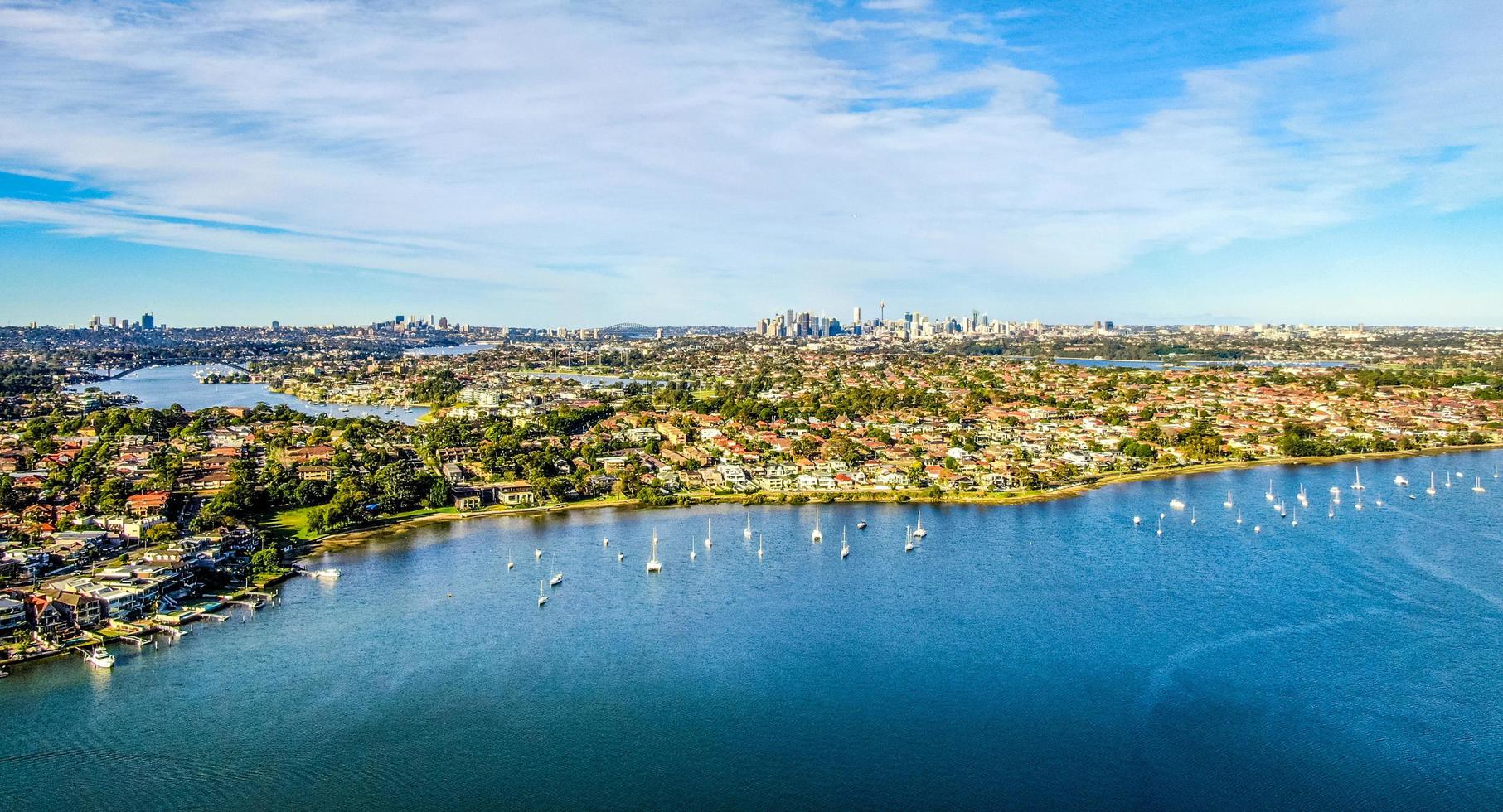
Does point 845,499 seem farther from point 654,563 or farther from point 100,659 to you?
point 100,659

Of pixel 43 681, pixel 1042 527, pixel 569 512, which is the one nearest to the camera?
pixel 43 681

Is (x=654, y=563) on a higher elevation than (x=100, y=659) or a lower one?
higher

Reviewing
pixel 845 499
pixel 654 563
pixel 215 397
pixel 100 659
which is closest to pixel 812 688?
pixel 654 563

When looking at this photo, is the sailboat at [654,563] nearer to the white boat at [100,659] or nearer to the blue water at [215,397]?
the white boat at [100,659]

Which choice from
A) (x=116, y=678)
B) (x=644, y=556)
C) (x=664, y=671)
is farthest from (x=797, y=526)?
(x=116, y=678)

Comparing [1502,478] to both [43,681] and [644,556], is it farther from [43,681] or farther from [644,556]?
[43,681]

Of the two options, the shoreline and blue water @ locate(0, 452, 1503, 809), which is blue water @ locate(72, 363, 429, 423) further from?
blue water @ locate(0, 452, 1503, 809)

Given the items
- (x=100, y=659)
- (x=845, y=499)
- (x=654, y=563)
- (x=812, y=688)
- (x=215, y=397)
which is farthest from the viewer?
(x=215, y=397)
